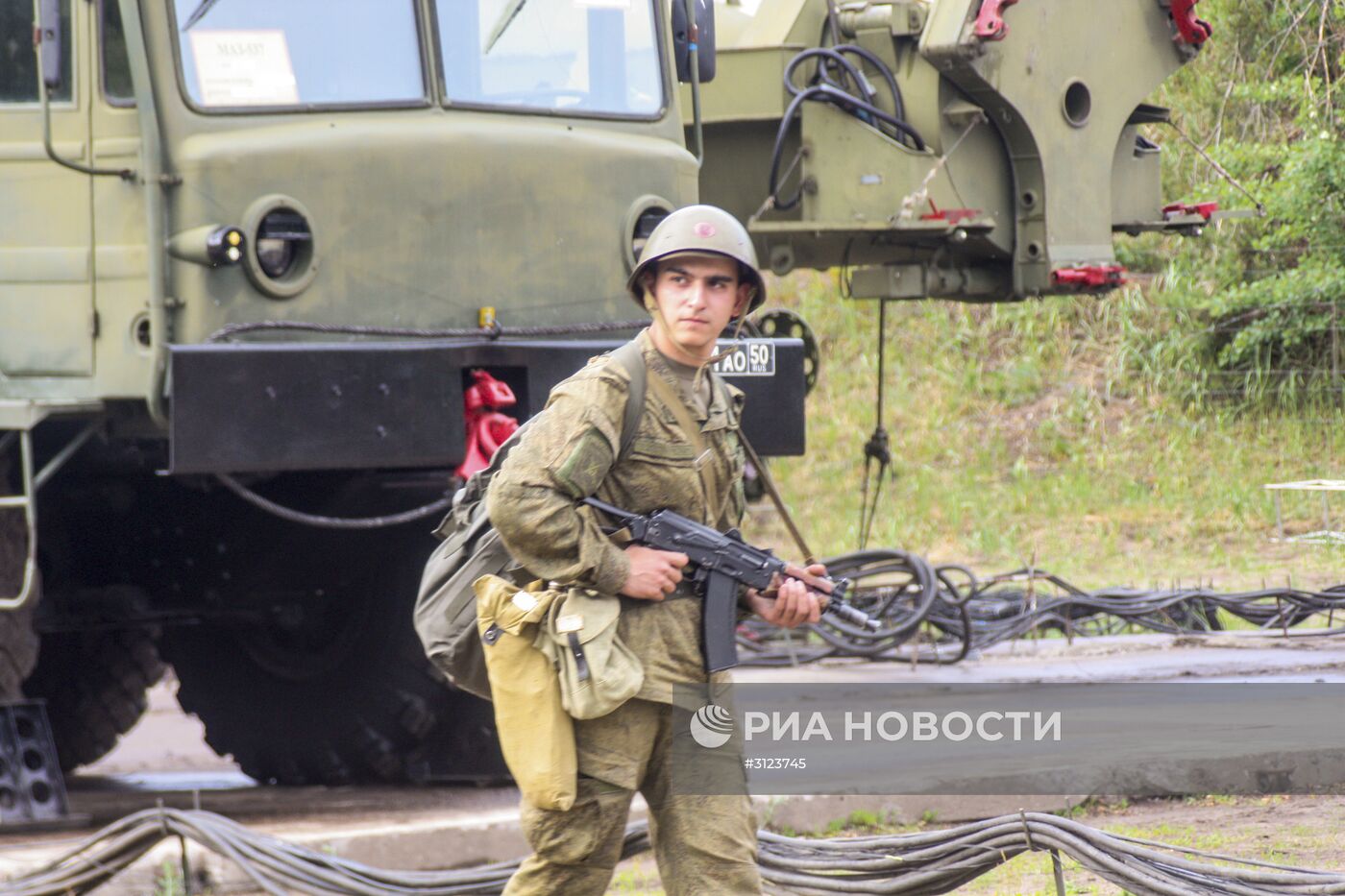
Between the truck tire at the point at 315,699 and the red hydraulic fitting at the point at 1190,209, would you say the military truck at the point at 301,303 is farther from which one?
the red hydraulic fitting at the point at 1190,209

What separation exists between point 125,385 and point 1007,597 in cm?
495

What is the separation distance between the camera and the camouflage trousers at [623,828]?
12.9 feet

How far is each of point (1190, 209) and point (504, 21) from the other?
3661 millimetres

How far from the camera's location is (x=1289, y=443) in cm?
752

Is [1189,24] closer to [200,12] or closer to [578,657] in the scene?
[200,12]

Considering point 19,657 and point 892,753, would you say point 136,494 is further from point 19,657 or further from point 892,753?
point 892,753

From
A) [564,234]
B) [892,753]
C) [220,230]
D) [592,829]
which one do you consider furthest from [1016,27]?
[592,829]

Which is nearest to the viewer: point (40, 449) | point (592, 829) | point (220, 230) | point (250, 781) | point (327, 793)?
point (592, 829)

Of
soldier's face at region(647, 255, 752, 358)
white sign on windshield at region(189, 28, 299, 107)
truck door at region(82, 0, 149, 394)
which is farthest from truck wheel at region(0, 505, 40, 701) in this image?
soldier's face at region(647, 255, 752, 358)

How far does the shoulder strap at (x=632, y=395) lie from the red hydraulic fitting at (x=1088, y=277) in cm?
511

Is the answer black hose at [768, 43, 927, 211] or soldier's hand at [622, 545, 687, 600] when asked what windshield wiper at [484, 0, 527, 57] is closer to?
black hose at [768, 43, 927, 211]

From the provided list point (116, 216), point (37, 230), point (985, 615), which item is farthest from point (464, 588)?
point (985, 615)

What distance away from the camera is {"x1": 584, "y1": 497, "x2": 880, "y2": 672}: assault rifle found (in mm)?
3967

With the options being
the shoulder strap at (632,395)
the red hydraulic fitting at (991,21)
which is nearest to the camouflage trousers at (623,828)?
the shoulder strap at (632,395)
